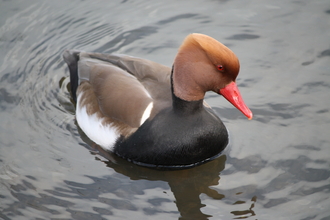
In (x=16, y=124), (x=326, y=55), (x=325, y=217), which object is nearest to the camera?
(x=325, y=217)

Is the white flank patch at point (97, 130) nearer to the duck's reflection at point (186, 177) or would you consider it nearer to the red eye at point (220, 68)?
the duck's reflection at point (186, 177)

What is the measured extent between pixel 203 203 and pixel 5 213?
208cm

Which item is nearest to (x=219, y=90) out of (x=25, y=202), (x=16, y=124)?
(x=25, y=202)

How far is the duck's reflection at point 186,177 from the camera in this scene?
4910 mm

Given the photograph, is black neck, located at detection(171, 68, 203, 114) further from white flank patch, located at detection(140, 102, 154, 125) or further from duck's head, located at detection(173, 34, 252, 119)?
white flank patch, located at detection(140, 102, 154, 125)

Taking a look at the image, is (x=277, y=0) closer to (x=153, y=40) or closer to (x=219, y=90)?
(x=153, y=40)

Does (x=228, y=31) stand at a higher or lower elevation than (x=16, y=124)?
higher

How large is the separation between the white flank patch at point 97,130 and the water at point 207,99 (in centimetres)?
13

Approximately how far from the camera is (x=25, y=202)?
4926 millimetres

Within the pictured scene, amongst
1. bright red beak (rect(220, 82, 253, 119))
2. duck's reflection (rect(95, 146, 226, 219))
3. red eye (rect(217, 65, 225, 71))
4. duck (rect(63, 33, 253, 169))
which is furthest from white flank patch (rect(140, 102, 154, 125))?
red eye (rect(217, 65, 225, 71))

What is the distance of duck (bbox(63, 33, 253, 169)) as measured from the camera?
4754 millimetres

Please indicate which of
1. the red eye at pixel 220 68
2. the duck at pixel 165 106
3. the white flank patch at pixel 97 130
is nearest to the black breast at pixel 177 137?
the duck at pixel 165 106

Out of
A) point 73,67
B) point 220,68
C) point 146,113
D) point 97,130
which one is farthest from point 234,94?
point 73,67

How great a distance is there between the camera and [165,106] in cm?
521
